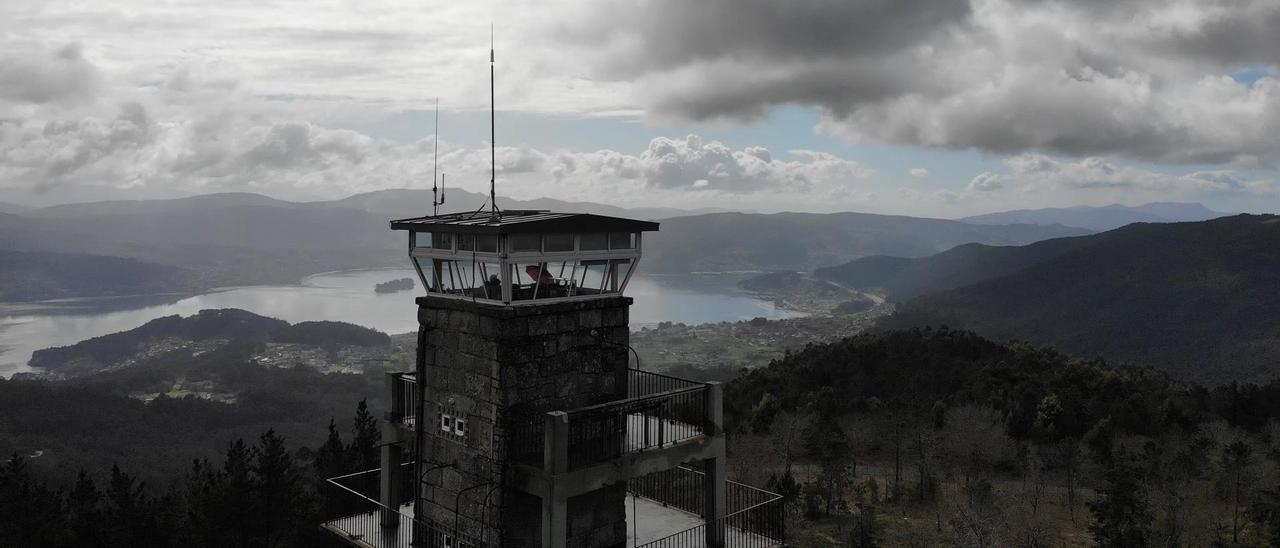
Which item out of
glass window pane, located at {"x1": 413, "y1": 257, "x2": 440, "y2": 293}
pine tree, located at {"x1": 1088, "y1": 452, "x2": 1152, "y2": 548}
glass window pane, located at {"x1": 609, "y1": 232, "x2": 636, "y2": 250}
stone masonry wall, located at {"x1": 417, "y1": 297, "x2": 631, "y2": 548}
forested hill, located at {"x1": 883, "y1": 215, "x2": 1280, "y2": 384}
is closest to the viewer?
stone masonry wall, located at {"x1": 417, "y1": 297, "x2": 631, "y2": 548}

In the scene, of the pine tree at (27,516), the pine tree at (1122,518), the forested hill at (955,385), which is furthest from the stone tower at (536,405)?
the forested hill at (955,385)

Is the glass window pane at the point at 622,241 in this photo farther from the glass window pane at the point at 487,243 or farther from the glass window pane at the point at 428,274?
the glass window pane at the point at 428,274

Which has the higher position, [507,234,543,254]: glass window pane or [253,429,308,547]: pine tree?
[507,234,543,254]: glass window pane

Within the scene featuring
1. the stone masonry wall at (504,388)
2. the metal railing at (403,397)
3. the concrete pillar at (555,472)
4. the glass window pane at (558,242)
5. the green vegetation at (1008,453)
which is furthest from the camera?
the green vegetation at (1008,453)

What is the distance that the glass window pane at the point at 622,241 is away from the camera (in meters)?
12.5

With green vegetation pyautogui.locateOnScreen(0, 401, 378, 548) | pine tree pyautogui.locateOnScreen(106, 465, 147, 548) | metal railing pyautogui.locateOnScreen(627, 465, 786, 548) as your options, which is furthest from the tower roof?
pine tree pyautogui.locateOnScreen(106, 465, 147, 548)

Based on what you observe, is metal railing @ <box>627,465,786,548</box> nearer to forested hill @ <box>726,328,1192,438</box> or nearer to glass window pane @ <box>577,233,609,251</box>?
glass window pane @ <box>577,233,609,251</box>

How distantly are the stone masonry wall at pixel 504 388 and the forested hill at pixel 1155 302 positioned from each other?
85.4m

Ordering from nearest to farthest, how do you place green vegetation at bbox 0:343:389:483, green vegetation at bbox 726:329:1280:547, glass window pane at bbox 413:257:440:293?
glass window pane at bbox 413:257:440:293 < green vegetation at bbox 726:329:1280:547 < green vegetation at bbox 0:343:389:483

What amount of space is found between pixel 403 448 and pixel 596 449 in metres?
4.09

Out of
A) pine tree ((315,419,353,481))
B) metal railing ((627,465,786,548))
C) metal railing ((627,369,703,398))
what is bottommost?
pine tree ((315,419,353,481))

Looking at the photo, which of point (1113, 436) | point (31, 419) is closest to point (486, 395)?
point (1113, 436)

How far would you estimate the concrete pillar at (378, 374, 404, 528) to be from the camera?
44.5ft

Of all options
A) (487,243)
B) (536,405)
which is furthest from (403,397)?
(487,243)
